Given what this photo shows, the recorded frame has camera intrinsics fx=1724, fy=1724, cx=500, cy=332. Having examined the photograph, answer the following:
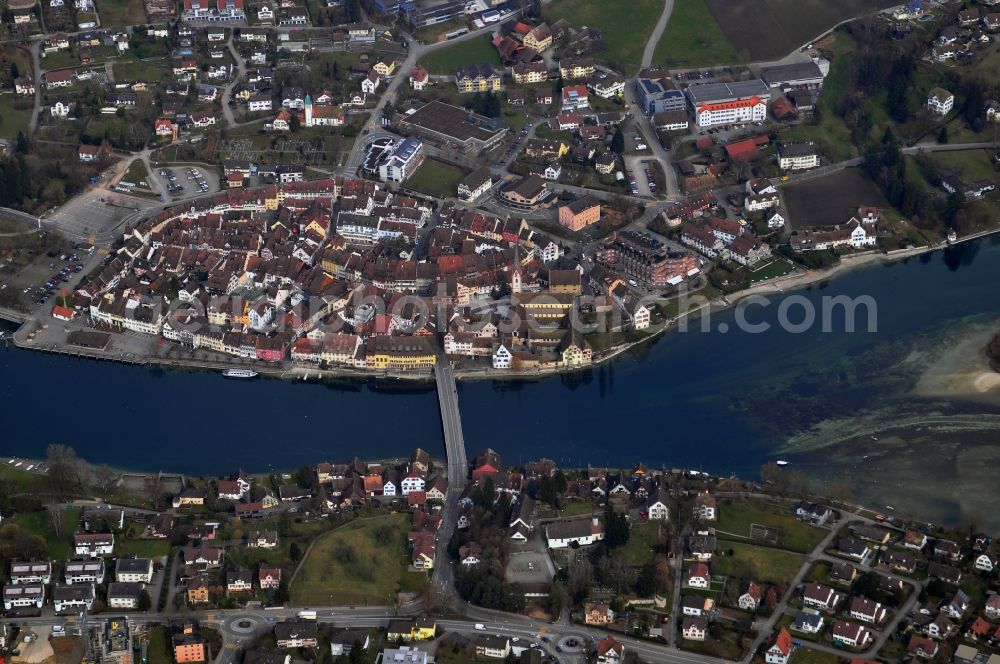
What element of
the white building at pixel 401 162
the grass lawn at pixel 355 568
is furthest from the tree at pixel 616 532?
the white building at pixel 401 162

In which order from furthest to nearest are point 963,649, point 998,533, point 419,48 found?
point 419,48
point 998,533
point 963,649

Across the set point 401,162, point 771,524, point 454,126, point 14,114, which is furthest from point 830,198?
point 14,114

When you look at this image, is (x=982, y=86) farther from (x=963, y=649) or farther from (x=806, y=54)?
(x=963, y=649)

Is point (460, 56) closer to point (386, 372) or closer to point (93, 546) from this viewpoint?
point (386, 372)

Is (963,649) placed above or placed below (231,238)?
→ below

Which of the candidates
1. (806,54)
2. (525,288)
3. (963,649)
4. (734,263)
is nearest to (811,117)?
(806,54)

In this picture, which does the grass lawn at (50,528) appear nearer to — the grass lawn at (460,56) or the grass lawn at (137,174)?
the grass lawn at (137,174)
